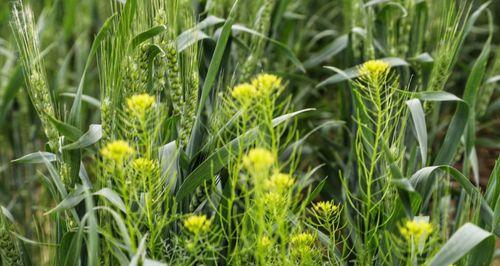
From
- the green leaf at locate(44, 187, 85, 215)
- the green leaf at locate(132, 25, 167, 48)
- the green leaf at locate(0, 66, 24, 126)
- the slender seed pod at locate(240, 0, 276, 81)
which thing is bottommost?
the green leaf at locate(0, 66, 24, 126)

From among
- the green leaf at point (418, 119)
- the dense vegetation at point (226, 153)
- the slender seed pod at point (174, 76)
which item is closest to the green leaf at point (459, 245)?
the dense vegetation at point (226, 153)

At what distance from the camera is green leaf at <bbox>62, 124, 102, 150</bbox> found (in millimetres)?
1560

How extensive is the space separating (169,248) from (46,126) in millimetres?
350

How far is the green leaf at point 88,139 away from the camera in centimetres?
156

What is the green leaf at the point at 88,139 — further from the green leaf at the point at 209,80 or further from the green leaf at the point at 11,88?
the green leaf at the point at 11,88

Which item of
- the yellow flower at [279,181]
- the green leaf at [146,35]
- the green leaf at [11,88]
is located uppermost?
the green leaf at [146,35]

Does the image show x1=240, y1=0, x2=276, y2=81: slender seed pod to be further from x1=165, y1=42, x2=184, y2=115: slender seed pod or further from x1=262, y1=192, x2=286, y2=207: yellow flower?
x1=262, y1=192, x2=286, y2=207: yellow flower

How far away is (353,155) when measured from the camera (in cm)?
223

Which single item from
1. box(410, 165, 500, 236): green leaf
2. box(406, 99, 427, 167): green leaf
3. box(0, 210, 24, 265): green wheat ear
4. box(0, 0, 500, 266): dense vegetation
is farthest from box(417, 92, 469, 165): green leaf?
box(0, 210, 24, 265): green wheat ear

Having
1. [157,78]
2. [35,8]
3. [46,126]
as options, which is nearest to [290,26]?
[35,8]

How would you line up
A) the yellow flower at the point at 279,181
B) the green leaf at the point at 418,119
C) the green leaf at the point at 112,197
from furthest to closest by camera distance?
the green leaf at the point at 418,119 → the green leaf at the point at 112,197 → the yellow flower at the point at 279,181

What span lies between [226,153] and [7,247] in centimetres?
50

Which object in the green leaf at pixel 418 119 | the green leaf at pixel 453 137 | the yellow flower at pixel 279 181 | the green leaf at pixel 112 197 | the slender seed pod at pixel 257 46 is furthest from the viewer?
the slender seed pod at pixel 257 46

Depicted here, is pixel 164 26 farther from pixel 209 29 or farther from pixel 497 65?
pixel 497 65
